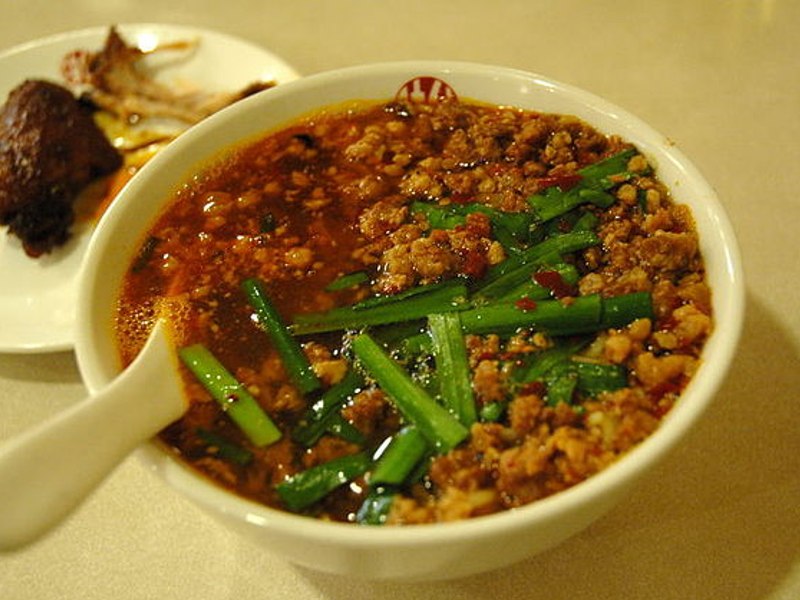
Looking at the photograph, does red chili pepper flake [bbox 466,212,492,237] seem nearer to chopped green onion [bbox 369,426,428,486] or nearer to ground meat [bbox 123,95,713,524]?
ground meat [bbox 123,95,713,524]

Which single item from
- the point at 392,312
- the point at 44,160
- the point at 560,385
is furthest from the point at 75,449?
the point at 44,160

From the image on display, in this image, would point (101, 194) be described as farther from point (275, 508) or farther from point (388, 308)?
point (275, 508)

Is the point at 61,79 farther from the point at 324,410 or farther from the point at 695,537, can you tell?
the point at 695,537

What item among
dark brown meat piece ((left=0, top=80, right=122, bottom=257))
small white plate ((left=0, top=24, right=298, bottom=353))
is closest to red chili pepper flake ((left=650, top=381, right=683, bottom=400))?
small white plate ((left=0, top=24, right=298, bottom=353))

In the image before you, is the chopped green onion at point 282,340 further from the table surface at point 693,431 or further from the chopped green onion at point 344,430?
the table surface at point 693,431

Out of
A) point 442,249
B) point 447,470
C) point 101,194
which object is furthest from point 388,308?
point 101,194

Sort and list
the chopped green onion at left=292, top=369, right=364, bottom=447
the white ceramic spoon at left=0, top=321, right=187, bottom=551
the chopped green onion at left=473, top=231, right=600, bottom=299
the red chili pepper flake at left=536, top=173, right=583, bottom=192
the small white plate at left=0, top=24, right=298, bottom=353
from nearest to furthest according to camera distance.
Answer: the white ceramic spoon at left=0, top=321, right=187, bottom=551 < the chopped green onion at left=292, top=369, right=364, bottom=447 < the chopped green onion at left=473, top=231, right=600, bottom=299 < the red chili pepper flake at left=536, top=173, right=583, bottom=192 < the small white plate at left=0, top=24, right=298, bottom=353
